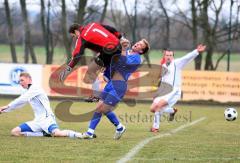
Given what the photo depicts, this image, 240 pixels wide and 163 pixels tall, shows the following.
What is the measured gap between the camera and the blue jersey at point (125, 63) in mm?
12078

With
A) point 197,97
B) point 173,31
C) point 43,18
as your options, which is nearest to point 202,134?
point 197,97

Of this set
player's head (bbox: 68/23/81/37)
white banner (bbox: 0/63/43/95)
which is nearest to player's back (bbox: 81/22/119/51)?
player's head (bbox: 68/23/81/37)

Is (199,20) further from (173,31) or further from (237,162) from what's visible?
(237,162)

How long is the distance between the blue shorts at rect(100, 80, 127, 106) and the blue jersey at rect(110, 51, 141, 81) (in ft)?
0.67

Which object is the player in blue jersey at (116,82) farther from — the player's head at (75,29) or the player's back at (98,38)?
the player's head at (75,29)

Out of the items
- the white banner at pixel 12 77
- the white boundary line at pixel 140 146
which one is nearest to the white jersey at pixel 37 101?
the white boundary line at pixel 140 146

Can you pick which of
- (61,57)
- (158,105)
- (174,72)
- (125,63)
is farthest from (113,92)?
(61,57)

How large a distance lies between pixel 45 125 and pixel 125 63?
77.8 inches

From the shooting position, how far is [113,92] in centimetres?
1218

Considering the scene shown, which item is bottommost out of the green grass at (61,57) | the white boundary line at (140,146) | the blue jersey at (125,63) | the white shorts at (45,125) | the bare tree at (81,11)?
the white boundary line at (140,146)

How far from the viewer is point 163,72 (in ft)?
52.3

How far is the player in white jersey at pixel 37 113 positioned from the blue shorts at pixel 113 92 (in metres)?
0.94

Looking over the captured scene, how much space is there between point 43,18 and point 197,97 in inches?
647

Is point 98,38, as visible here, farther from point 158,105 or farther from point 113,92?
point 158,105
